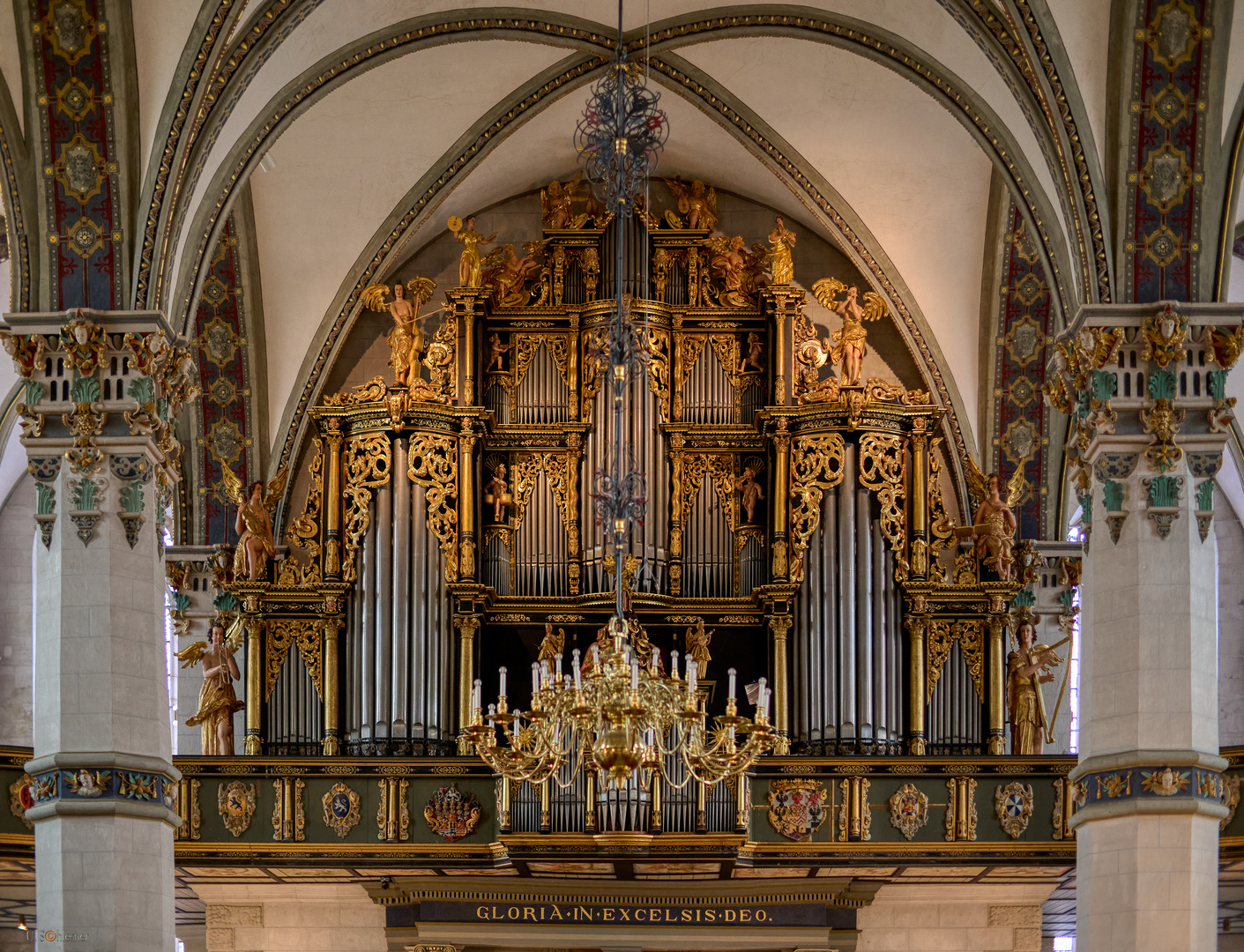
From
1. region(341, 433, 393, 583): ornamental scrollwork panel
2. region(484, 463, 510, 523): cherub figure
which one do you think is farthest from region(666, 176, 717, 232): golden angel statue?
region(341, 433, 393, 583): ornamental scrollwork panel

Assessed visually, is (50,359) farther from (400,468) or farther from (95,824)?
(400,468)

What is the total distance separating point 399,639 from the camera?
79.9 ft

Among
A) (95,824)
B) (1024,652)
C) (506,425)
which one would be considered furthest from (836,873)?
(95,824)

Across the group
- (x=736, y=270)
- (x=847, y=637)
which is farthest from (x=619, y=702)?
(x=736, y=270)

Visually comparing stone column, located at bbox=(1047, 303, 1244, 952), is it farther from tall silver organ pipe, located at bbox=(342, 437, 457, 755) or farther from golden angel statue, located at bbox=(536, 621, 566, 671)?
tall silver organ pipe, located at bbox=(342, 437, 457, 755)

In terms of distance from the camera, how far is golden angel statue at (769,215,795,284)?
25.9 m

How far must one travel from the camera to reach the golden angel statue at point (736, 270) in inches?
1028

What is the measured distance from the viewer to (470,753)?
23.4m

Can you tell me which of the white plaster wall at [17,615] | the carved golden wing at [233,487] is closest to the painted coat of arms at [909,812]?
the carved golden wing at [233,487]

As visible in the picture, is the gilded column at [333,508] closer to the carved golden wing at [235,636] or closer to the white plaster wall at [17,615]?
the carved golden wing at [235,636]

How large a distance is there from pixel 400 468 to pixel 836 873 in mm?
6693

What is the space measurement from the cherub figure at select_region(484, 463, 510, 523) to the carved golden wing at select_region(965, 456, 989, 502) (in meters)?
5.46

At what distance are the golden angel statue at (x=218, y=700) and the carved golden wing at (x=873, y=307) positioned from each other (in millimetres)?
8168

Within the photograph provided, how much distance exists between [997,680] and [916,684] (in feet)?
3.28
